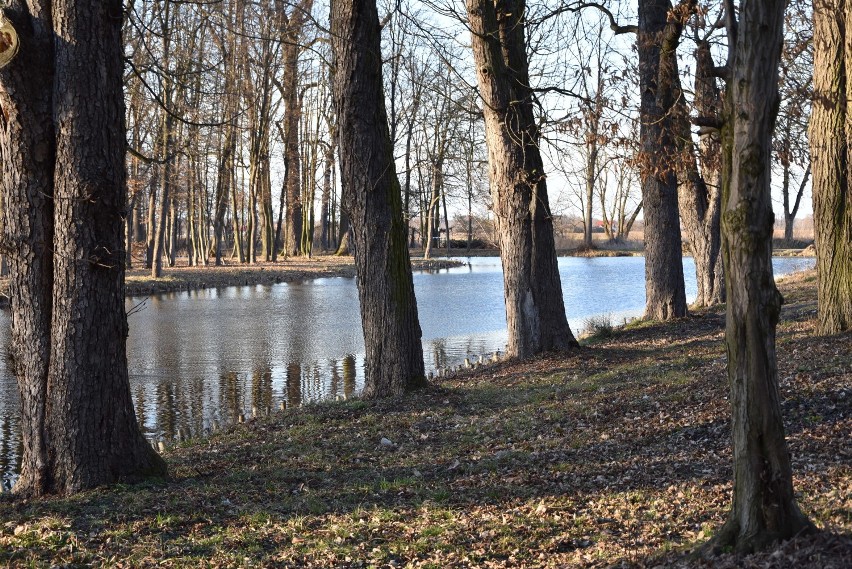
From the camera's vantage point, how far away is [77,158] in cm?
651

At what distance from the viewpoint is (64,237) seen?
6.53m

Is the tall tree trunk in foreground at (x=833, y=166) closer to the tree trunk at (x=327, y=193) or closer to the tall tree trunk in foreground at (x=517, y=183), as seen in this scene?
the tall tree trunk in foreground at (x=517, y=183)

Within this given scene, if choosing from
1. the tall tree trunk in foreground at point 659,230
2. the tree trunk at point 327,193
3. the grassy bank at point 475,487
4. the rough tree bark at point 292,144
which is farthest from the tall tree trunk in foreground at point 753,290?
the tree trunk at point 327,193

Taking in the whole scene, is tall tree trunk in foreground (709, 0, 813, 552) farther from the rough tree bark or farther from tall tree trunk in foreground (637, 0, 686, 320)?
the rough tree bark

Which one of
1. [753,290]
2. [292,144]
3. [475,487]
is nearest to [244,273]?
[292,144]

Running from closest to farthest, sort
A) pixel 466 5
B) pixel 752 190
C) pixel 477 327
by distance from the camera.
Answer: pixel 752 190 → pixel 466 5 → pixel 477 327

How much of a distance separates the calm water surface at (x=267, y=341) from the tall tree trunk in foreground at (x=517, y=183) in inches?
126

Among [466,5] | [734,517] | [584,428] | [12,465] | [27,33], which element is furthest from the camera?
[466,5]

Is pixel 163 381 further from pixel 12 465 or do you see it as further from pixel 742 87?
pixel 742 87

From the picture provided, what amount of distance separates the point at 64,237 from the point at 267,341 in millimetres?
14087

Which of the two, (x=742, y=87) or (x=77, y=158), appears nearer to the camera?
(x=742, y=87)

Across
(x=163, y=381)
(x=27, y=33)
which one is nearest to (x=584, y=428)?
(x=27, y=33)

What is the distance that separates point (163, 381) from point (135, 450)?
8919 millimetres

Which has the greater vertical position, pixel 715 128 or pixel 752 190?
pixel 715 128
